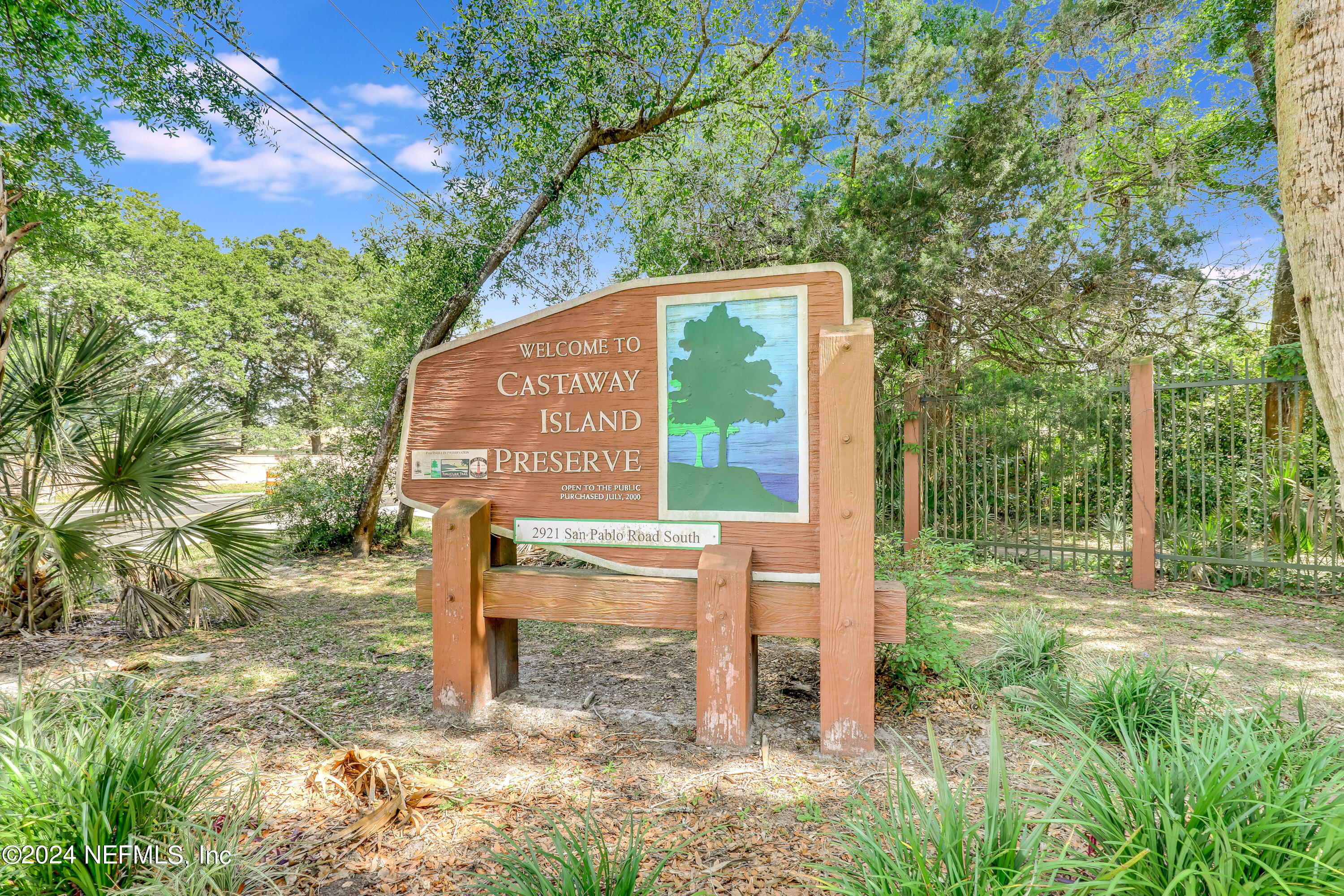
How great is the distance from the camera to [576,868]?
1649mm

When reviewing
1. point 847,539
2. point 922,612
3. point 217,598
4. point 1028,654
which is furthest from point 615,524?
point 217,598

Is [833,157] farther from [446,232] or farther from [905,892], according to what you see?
[905,892]

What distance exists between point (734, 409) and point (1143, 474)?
5.97 m

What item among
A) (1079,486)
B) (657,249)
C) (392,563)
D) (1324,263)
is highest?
(657,249)

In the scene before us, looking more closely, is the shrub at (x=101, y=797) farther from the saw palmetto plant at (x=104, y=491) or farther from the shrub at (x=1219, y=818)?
the saw palmetto plant at (x=104, y=491)

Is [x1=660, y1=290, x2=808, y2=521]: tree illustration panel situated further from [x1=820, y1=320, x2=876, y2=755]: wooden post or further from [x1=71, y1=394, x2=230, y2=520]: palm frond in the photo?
[x1=71, y1=394, x2=230, y2=520]: palm frond

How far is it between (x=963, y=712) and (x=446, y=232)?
29.2 ft

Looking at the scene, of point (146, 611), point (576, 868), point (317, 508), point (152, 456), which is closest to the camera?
point (576, 868)

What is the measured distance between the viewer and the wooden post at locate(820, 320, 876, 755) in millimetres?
2658

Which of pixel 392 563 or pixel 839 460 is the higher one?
pixel 839 460

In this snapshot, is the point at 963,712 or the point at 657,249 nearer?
the point at 963,712

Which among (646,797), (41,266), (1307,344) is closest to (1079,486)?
(1307,344)

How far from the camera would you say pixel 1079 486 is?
7.98 meters

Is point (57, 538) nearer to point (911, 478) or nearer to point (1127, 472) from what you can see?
point (911, 478)
